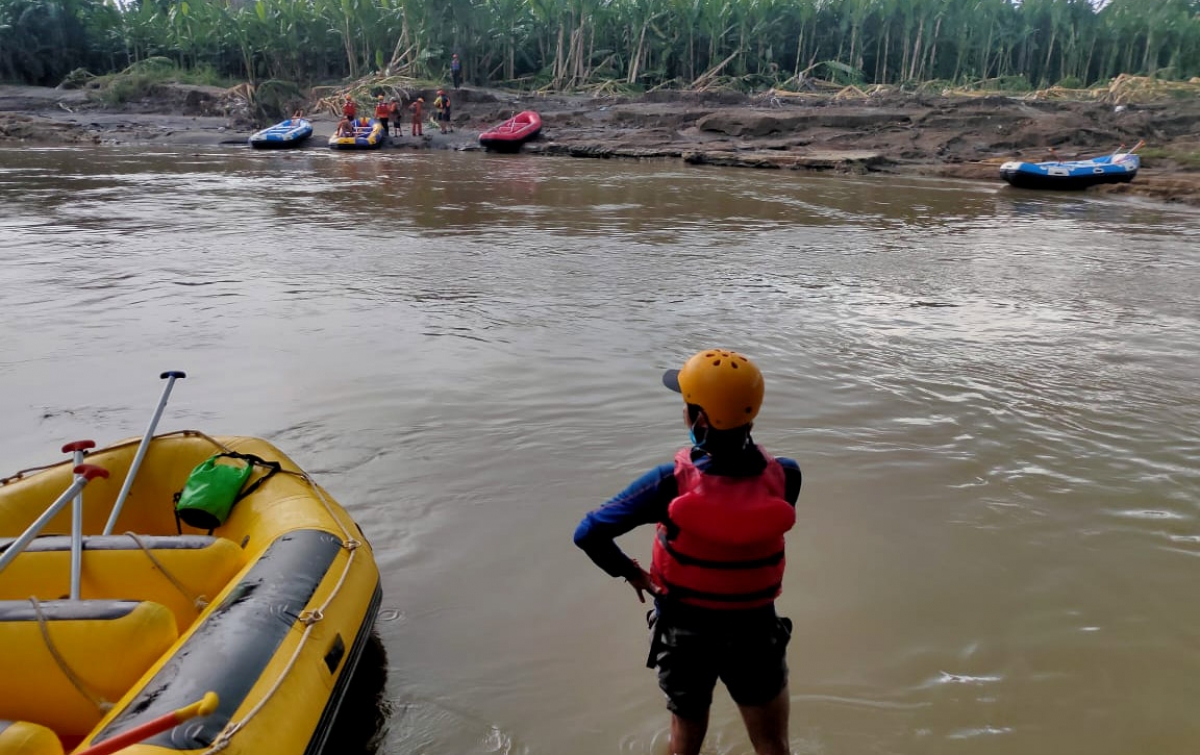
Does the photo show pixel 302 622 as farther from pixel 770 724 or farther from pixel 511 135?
pixel 511 135

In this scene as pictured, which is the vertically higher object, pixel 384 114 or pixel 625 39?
pixel 625 39

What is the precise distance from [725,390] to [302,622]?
148cm

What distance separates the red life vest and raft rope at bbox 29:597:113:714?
1620 millimetres

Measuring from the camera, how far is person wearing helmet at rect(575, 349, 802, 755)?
6.63 feet

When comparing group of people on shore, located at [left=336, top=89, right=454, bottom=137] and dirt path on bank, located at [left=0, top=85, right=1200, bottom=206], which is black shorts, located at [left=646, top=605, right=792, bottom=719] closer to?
dirt path on bank, located at [left=0, top=85, right=1200, bottom=206]

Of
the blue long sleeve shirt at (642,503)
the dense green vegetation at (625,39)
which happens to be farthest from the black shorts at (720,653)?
the dense green vegetation at (625,39)

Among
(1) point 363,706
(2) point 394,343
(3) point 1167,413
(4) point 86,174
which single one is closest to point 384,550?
(1) point 363,706

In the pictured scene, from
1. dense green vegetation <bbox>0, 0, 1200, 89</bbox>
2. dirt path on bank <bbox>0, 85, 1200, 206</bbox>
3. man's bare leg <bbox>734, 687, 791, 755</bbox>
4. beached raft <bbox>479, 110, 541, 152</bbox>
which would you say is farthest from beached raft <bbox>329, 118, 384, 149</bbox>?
man's bare leg <bbox>734, 687, 791, 755</bbox>

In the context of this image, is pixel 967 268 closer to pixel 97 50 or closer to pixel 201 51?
pixel 201 51

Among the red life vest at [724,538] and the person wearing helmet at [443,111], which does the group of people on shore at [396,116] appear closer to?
the person wearing helmet at [443,111]

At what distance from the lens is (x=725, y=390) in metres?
2.02

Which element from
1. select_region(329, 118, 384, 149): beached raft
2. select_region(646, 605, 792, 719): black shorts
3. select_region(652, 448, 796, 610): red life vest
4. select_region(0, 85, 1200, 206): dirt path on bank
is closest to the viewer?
select_region(652, 448, 796, 610): red life vest

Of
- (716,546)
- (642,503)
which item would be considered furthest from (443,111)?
(716,546)

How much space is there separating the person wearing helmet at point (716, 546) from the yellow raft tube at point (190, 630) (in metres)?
0.95
